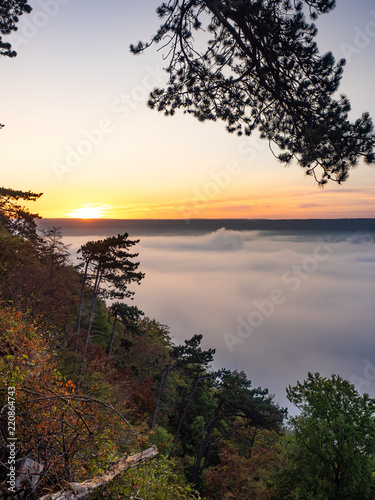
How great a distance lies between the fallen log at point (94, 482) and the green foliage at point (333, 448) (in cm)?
1298

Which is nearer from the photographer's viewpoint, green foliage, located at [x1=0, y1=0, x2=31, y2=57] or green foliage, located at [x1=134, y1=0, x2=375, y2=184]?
green foliage, located at [x1=134, y1=0, x2=375, y2=184]

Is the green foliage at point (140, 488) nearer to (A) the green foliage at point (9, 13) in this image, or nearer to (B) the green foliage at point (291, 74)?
(B) the green foliage at point (291, 74)

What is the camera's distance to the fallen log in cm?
390

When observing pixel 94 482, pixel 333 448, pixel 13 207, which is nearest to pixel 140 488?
Answer: pixel 94 482

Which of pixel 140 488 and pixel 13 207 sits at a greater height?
pixel 13 207

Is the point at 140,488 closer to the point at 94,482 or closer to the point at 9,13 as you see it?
the point at 94,482

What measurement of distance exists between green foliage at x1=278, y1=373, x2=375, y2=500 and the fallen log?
12981 millimetres

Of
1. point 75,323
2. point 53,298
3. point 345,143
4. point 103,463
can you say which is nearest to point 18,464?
point 103,463

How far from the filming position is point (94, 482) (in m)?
4.44

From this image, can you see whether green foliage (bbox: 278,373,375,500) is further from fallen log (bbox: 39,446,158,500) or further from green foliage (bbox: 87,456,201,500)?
fallen log (bbox: 39,446,158,500)

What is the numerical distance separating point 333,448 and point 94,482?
1524cm

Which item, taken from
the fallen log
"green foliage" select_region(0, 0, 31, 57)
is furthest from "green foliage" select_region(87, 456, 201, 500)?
"green foliage" select_region(0, 0, 31, 57)

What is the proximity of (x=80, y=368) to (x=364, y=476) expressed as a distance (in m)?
18.3

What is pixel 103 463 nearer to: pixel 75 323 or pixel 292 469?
pixel 292 469
